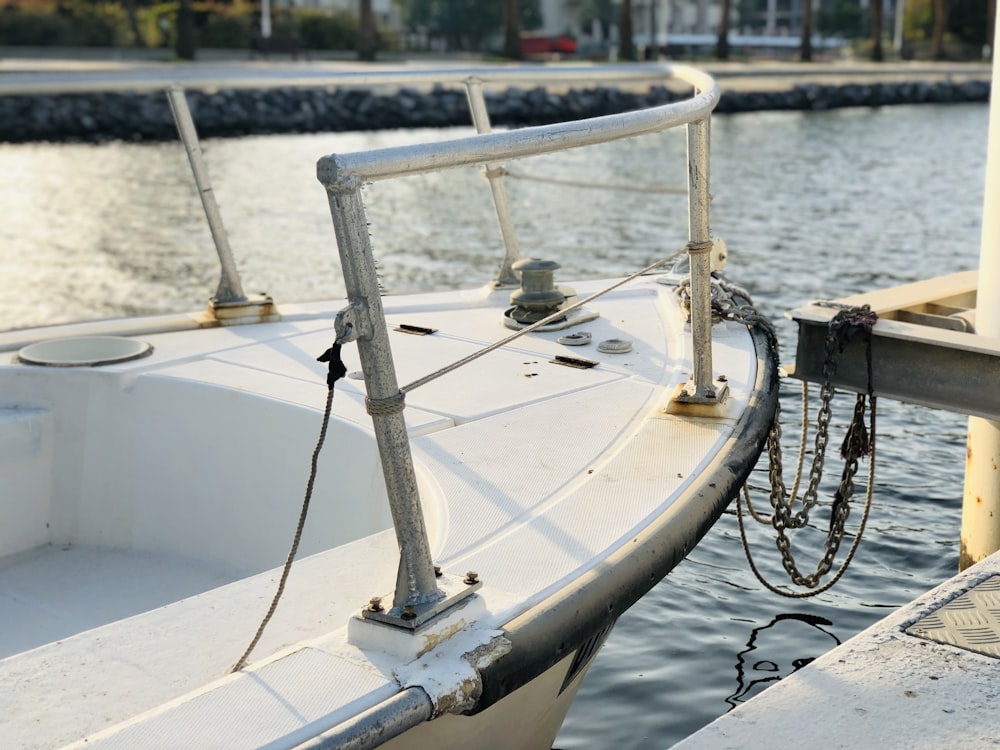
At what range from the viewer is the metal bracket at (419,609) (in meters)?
2.23

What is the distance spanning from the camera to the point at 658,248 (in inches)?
565

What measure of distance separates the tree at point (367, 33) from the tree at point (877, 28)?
2042cm

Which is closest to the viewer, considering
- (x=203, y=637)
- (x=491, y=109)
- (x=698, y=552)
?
(x=203, y=637)

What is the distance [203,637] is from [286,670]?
31cm

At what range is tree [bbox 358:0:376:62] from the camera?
37219 mm

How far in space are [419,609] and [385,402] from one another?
15.4 inches

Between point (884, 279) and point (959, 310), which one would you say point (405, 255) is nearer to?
point (884, 279)

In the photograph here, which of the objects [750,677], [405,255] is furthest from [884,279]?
[750,677]

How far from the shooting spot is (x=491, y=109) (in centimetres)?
2927

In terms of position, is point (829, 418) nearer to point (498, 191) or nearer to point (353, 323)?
point (498, 191)

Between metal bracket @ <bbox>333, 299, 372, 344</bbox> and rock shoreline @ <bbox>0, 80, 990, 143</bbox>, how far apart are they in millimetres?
25306

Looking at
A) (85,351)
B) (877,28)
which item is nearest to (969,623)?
(85,351)

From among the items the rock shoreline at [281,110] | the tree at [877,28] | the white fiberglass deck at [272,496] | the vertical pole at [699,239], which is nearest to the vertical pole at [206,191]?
the white fiberglass deck at [272,496]

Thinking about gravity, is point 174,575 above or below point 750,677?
above
